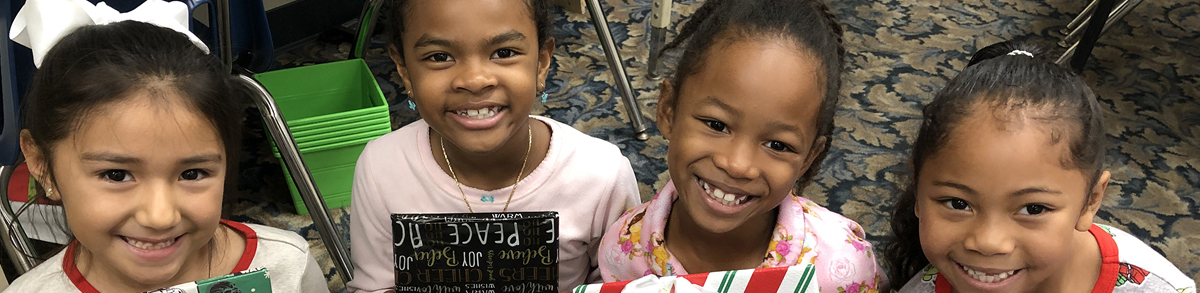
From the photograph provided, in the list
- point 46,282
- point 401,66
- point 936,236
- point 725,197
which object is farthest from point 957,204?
point 46,282

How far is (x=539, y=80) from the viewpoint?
130 cm

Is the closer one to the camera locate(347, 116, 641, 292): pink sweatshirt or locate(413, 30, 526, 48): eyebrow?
locate(413, 30, 526, 48): eyebrow

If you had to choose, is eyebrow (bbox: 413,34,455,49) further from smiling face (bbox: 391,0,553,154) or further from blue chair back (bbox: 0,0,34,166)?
blue chair back (bbox: 0,0,34,166)

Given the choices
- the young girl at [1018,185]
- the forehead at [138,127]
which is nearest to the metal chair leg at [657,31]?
the young girl at [1018,185]

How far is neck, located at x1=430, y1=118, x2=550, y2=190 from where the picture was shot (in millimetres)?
1326

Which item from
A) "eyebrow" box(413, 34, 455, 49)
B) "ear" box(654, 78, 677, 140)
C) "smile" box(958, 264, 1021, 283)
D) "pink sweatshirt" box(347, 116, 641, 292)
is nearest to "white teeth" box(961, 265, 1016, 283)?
"smile" box(958, 264, 1021, 283)

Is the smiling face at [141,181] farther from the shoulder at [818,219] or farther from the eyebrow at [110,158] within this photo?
the shoulder at [818,219]

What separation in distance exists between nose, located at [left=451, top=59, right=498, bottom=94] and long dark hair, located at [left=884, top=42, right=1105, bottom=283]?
0.53m

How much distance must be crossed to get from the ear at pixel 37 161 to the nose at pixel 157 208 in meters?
0.13

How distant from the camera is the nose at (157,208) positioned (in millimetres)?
1014

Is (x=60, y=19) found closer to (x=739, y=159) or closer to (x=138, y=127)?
(x=138, y=127)

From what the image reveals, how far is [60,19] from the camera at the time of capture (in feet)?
3.61

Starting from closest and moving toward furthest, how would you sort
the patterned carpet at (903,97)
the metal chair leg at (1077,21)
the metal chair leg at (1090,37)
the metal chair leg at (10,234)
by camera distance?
the metal chair leg at (10,234) < the patterned carpet at (903,97) < the metal chair leg at (1090,37) < the metal chair leg at (1077,21)

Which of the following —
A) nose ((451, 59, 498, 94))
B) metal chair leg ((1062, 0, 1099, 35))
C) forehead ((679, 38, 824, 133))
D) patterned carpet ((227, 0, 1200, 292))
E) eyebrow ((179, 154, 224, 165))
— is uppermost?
forehead ((679, 38, 824, 133))
